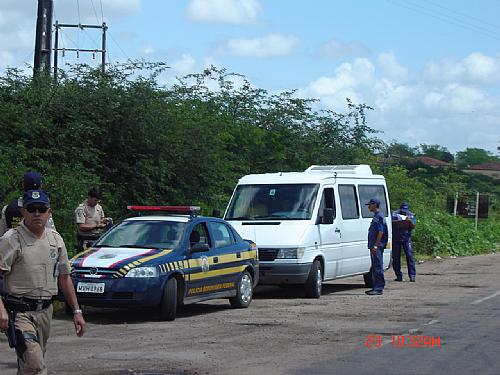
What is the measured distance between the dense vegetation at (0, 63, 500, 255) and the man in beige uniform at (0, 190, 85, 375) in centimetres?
998

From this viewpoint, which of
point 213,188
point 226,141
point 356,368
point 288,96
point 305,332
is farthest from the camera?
point 288,96

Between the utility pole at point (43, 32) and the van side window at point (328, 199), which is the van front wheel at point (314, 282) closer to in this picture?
the van side window at point (328, 199)

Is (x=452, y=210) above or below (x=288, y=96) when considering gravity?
below

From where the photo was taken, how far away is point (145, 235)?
14453 mm

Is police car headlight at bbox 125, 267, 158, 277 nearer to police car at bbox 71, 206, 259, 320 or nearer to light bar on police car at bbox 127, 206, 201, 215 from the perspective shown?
police car at bbox 71, 206, 259, 320

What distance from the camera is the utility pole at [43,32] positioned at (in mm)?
24266

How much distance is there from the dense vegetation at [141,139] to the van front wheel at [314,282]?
462 centimetres

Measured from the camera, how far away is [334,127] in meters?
32.8

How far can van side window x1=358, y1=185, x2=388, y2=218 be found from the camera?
2008cm

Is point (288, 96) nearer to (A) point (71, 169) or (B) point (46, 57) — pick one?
(B) point (46, 57)

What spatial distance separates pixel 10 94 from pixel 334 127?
588 inches

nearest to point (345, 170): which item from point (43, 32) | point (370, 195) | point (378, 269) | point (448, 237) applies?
point (370, 195)

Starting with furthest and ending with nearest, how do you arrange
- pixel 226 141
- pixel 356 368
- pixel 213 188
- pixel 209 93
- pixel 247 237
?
pixel 209 93
pixel 226 141
pixel 213 188
pixel 247 237
pixel 356 368

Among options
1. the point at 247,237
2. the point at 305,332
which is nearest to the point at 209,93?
the point at 247,237
